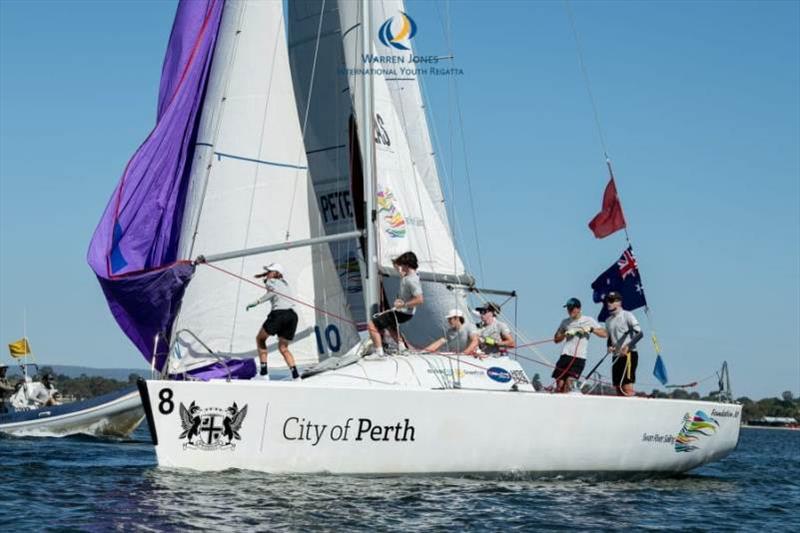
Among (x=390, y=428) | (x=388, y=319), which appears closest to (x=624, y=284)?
(x=388, y=319)

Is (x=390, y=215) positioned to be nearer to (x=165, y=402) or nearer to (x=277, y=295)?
(x=277, y=295)

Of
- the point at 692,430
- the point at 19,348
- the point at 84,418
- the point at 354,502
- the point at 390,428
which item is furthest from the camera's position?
the point at 19,348

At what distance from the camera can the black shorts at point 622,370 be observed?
1484 cm

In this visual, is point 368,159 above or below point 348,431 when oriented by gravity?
above

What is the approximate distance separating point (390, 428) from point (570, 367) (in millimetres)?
3058

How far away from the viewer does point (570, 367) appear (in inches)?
573

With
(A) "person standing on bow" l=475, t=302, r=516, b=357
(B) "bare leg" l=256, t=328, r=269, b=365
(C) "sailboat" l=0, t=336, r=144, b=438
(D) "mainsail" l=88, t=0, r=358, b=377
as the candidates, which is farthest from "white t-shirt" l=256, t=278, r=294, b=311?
(C) "sailboat" l=0, t=336, r=144, b=438

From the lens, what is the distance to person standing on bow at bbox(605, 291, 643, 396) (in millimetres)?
14820

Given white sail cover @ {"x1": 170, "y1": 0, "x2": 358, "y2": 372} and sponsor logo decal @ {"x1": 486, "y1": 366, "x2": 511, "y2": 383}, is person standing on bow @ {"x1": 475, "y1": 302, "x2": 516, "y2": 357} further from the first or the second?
white sail cover @ {"x1": 170, "y1": 0, "x2": 358, "y2": 372}

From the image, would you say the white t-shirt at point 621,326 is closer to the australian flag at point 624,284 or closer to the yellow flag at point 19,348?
the australian flag at point 624,284

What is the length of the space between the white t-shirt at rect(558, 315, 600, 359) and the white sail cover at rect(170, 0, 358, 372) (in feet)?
9.16

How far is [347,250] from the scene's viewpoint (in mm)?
15992

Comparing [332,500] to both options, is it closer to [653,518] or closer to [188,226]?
[653,518]

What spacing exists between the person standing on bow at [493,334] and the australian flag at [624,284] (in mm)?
1497
